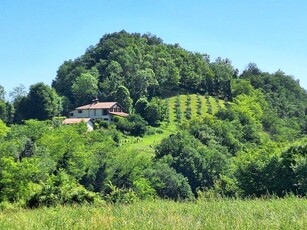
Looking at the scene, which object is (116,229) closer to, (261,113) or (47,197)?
(47,197)

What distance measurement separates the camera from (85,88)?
90.8 m

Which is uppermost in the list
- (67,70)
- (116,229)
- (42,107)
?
(67,70)

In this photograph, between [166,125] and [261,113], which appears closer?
[166,125]

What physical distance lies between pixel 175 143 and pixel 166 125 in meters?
19.0

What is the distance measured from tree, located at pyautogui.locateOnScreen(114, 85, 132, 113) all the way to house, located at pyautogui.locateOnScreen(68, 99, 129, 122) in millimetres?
2268

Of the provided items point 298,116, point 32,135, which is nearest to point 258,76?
point 298,116

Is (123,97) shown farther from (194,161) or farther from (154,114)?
(194,161)

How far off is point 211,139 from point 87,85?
36934 millimetres

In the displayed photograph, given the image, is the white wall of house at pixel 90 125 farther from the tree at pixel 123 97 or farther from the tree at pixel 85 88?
the tree at pixel 85 88

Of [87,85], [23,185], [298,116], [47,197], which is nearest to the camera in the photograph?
[47,197]

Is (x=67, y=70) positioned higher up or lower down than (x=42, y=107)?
higher up

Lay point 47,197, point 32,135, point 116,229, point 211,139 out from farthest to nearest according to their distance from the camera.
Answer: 1. point 211,139
2. point 32,135
3. point 47,197
4. point 116,229

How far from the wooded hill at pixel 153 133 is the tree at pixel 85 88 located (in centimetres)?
26

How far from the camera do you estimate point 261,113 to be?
9194cm
